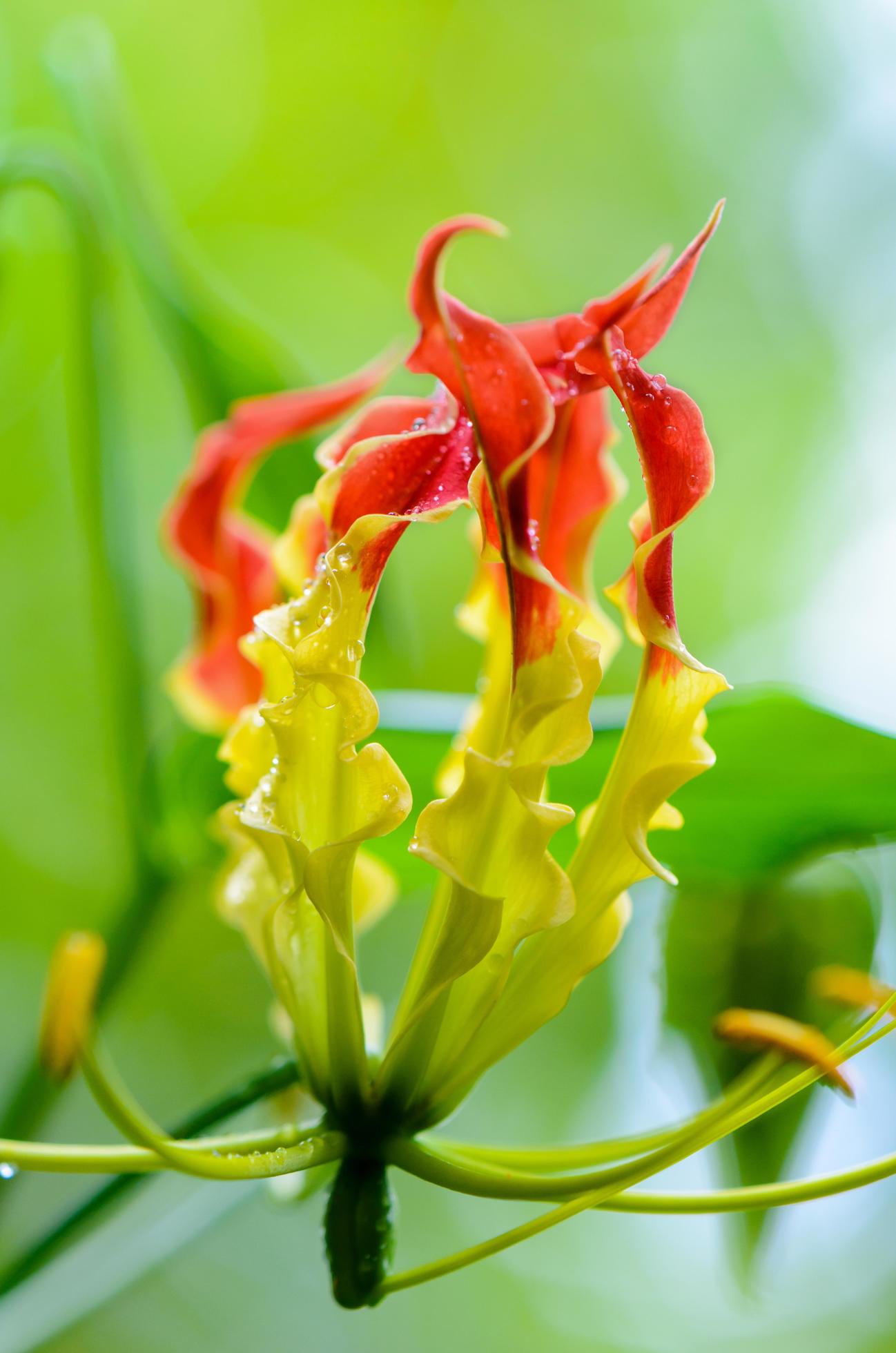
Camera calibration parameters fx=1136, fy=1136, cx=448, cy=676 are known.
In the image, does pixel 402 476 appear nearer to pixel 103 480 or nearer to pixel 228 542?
pixel 228 542

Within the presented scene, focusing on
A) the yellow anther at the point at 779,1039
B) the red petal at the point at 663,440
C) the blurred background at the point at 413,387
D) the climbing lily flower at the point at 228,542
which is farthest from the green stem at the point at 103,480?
the red petal at the point at 663,440

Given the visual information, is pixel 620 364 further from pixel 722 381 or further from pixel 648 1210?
pixel 722 381

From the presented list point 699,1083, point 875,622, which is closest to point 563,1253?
point 875,622

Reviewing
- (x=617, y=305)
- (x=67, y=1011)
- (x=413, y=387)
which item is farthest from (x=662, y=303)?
(x=413, y=387)

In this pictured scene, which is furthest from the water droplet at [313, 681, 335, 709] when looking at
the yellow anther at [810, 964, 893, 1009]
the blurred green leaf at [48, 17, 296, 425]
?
the blurred green leaf at [48, 17, 296, 425]

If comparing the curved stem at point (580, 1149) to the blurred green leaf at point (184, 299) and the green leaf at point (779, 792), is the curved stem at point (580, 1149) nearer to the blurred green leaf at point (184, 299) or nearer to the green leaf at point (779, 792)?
the green leaf at point (779, 792)
